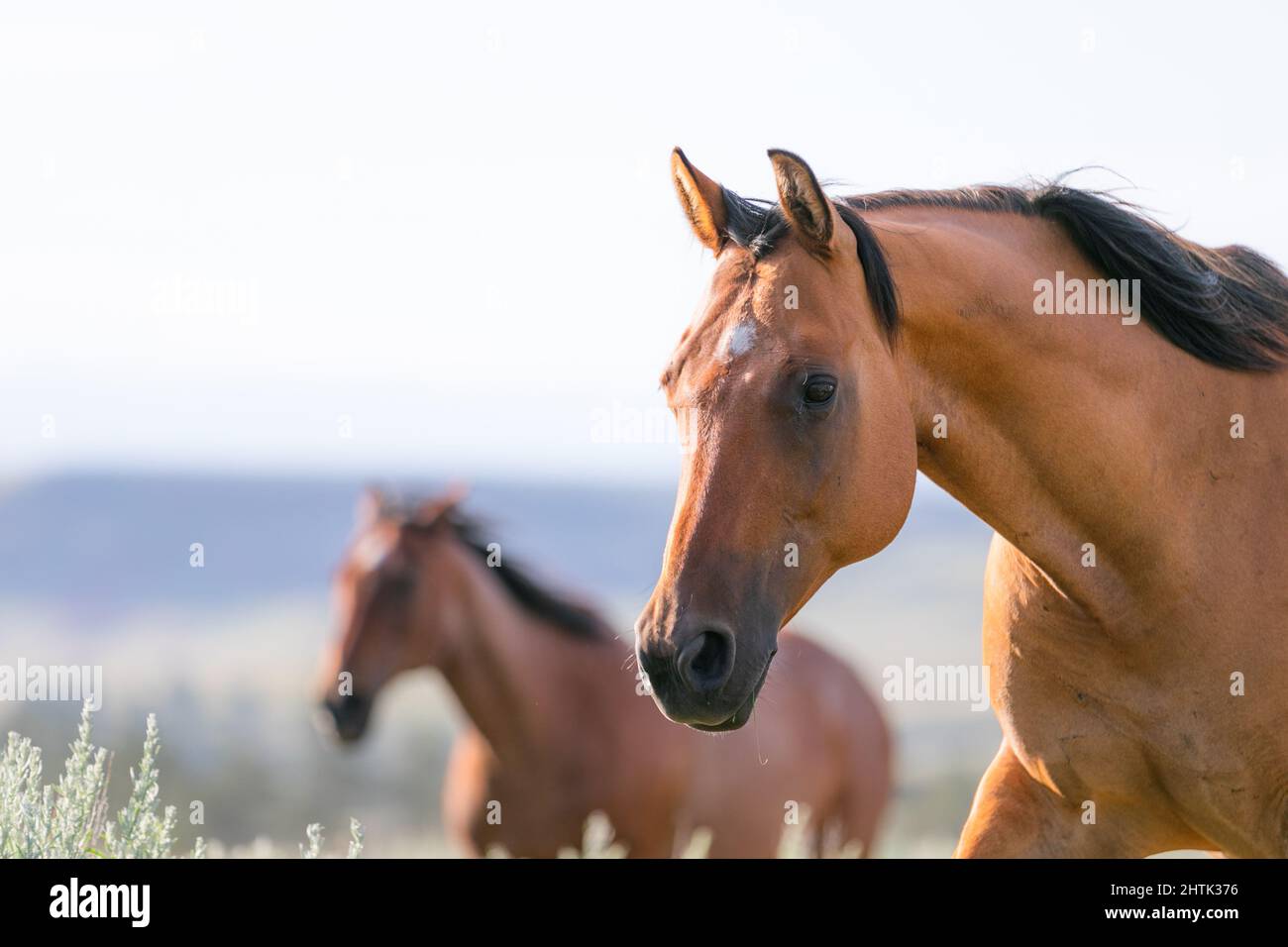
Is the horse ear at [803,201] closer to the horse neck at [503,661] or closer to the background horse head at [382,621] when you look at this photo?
the horse neck at [503,661]

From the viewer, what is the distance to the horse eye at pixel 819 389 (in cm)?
332

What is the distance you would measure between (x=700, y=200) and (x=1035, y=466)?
42.4 inches

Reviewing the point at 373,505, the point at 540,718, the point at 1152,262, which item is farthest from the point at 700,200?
the point at 373,505

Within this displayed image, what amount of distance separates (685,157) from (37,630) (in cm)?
4739

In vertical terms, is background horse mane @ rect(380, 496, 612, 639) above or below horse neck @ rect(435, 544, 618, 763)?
above

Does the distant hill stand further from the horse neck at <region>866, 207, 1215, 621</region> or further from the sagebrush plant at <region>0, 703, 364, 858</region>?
the horse neck at <region>866, 207, 1215, 621</region>

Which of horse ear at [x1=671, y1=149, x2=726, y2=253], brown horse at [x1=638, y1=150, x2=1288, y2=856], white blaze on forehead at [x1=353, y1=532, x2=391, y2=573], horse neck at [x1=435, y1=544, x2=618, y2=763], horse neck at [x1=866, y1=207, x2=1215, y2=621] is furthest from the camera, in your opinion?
white blaze on forehead at [x1=353, y1=532, x2=391, y2=573]

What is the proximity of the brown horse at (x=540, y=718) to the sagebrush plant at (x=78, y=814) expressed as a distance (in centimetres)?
423

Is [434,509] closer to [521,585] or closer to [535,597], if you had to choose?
[521,585]

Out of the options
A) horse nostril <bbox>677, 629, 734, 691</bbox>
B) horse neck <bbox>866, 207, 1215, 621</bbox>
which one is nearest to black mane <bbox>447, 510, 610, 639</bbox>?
horse neck <bbox>866, 207, 1215, 621</bbox>

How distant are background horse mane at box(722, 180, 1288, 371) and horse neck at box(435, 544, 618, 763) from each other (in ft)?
18.3

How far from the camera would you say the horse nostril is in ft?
10.2

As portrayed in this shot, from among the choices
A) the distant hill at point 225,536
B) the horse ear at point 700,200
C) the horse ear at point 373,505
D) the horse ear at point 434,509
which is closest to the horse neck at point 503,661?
the horse ear at point 434,509
